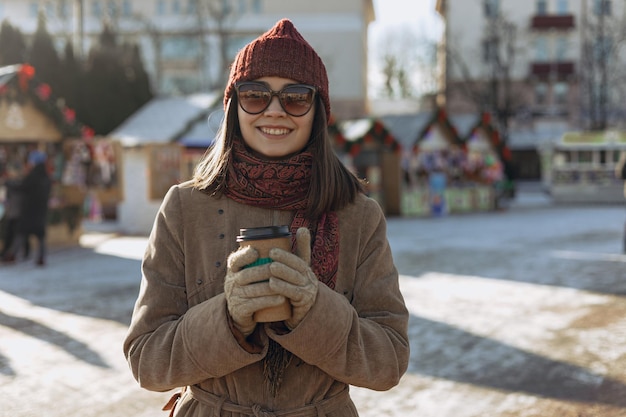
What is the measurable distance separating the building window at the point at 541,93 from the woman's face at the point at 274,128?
4470 cm

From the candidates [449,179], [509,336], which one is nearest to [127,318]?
[509,336]

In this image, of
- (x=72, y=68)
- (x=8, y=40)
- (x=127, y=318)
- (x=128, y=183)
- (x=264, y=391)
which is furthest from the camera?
(x=72, y=68)

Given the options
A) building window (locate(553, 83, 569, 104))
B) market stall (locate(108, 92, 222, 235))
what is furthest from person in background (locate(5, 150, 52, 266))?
building window (locate(553, 83, 569, 104))

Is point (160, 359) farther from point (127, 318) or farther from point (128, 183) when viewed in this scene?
point (128, 183)

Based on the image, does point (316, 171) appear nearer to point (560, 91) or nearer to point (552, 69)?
point (552, 69)

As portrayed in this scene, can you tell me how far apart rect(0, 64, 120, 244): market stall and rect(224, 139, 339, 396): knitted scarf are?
10.8 meters

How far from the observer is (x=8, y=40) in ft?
68.0

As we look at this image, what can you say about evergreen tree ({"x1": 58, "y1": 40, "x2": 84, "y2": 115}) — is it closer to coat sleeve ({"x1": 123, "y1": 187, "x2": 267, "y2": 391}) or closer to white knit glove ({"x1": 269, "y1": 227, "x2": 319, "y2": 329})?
coat sleeve ({"x1": 123, "y1": 187, "x2": 267, "y2": 391})

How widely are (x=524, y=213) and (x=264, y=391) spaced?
2050 cm

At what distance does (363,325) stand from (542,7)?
4570cm

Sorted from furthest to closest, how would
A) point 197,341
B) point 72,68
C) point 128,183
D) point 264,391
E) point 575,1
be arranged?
point 575,1
point 72,68
point 128,183
point 264,391
point 197,341

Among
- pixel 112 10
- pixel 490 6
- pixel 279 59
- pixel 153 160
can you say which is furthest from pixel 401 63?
pixel 279 59

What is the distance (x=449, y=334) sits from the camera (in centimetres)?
627

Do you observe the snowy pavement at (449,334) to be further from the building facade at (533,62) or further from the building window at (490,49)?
the building facade at (533,62)
